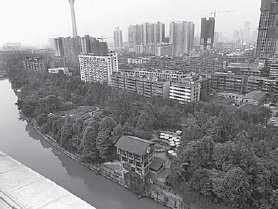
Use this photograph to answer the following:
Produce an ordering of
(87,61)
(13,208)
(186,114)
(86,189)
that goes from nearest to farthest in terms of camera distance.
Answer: (13,208) → (86,189) → (186,114) → (87,61)

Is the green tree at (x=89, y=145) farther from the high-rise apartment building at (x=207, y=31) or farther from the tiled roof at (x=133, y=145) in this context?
the high-rise apartment building at (x=207, y=31)

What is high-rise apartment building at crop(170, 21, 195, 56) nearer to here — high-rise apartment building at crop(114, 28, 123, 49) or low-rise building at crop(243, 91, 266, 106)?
high-rise apartment building at crop(114, 28, 123, 49)

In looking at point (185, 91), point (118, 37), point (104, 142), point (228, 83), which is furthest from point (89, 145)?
point (118, 37)

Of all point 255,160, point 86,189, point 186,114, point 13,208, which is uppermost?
point 13,208

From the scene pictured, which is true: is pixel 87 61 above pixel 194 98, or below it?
above

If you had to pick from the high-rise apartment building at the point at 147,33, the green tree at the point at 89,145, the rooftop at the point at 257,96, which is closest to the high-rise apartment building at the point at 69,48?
the high-rise apartment building at the point at 147,33

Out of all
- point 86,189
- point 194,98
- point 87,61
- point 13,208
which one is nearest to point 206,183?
point 86,189

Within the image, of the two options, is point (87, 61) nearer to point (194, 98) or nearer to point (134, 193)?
point (194, 98)
